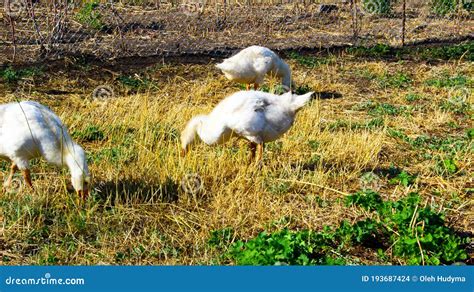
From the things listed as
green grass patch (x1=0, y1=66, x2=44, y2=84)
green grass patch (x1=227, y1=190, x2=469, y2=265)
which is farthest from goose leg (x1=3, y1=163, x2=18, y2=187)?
green grass patch (x1=0, y1=66, x2=44, y2=84)

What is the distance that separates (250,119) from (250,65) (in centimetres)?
310

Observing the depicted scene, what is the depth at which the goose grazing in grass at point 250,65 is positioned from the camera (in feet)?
28.8

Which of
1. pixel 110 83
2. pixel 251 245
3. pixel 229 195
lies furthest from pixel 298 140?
pixel 110 83

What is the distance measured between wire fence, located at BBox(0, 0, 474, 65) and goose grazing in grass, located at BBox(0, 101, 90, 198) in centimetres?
554

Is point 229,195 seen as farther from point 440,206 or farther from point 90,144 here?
point 90,144

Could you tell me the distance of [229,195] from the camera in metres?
5.39

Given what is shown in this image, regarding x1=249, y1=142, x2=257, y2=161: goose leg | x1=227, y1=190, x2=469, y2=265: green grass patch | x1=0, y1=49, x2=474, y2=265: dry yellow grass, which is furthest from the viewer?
x1=249, y1=142, x2=257, y2=161: goose leg

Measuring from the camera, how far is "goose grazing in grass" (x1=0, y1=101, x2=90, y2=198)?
504 centimetres

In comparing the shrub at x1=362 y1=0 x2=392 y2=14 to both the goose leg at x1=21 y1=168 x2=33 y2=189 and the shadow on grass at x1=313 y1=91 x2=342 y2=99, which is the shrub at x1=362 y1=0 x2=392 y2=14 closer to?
the shadow on grass at x1=313 y1=91 x2=342 y2=99

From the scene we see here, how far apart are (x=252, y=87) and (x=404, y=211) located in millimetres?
5136

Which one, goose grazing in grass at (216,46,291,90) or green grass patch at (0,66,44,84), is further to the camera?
green grass patch at (0,66,44,84)

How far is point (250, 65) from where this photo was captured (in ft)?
29.2

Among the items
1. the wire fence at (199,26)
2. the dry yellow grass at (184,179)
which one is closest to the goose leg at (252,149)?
the dry yellow grass at (184,179)

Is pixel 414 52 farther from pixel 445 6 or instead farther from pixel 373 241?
pixel 373 241
